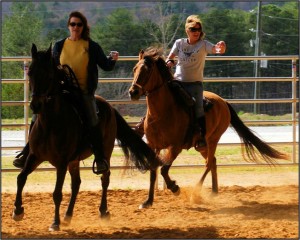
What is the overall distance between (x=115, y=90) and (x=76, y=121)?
1538 centimetres

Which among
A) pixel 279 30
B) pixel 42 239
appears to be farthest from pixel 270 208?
pixel 279 30

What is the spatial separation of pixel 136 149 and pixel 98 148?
2.63 feet

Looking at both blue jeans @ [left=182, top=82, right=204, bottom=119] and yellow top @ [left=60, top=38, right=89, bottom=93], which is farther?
blue jeans @ [left=182, top=82, right=204, bottom=119]

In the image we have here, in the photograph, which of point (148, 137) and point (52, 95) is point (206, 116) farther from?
point (52, 95)

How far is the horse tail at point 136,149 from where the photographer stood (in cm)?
771

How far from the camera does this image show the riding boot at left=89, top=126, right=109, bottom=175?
6.98 m

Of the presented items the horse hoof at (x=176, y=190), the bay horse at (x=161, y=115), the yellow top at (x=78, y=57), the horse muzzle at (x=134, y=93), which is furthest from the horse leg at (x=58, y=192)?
the horse hoof at (x=176, y=190)

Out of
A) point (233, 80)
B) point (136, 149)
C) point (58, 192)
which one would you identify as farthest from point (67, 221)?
point (233, 80)

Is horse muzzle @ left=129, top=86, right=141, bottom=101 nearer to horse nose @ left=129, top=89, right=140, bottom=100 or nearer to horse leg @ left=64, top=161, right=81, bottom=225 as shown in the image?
horse nose @ left=129, top=89, right=140, bottom=100

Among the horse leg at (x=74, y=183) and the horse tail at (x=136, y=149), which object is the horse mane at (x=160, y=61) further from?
the horse leg at (x=74, y=183)

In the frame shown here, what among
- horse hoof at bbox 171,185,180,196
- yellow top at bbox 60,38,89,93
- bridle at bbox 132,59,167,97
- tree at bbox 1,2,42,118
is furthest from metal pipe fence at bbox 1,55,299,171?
tree at bbox 1,2,42,118

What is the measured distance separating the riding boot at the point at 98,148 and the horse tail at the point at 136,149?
2.34ft

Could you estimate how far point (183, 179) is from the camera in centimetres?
1048

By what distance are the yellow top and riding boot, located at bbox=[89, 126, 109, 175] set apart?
1.63 feet
